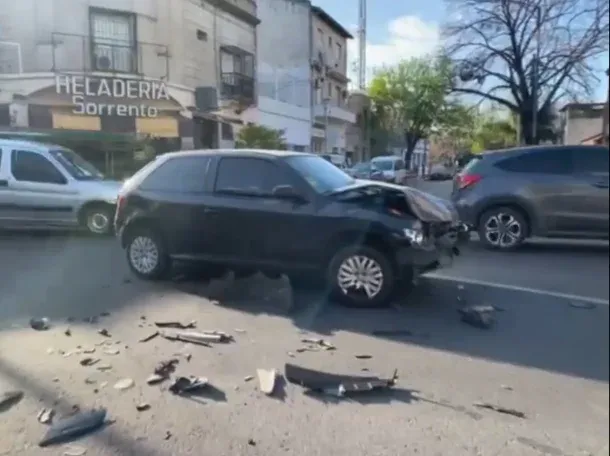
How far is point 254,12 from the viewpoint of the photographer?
5.62 ft

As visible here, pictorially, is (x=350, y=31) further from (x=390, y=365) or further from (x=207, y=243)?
(x=390, y=365)

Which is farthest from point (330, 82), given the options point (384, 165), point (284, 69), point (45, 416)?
point (45, 416)

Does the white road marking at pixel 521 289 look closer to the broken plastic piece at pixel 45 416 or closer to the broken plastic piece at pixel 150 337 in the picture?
the broken plastic piece at pixel 150 337

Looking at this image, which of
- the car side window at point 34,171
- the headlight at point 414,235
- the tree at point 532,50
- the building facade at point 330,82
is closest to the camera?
the tree at point 532,50

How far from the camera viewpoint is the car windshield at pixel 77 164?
2.43 meters

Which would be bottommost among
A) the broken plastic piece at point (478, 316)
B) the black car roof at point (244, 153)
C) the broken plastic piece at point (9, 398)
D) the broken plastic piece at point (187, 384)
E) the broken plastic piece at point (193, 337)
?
the broken plastic piece at point (9, 398)

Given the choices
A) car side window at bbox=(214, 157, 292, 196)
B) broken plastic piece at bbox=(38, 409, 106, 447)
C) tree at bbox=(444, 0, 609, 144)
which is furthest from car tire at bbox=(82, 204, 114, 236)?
tree at bbox=(444, 0, 609, 144)

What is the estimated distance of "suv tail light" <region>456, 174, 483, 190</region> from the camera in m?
1.47

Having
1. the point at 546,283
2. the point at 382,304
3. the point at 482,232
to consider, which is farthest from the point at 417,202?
the point at 382,304

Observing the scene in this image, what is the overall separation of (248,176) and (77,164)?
773 millimetres

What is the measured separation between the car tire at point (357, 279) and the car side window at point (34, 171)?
167cm

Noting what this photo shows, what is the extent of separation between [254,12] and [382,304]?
195cm

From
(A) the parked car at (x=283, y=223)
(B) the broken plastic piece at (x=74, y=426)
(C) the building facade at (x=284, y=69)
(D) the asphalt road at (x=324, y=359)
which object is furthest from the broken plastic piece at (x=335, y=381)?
(C) the building facade at (x=284, y=69)

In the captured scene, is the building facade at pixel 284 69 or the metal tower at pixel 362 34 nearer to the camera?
the metal tower at pixel 362 34
